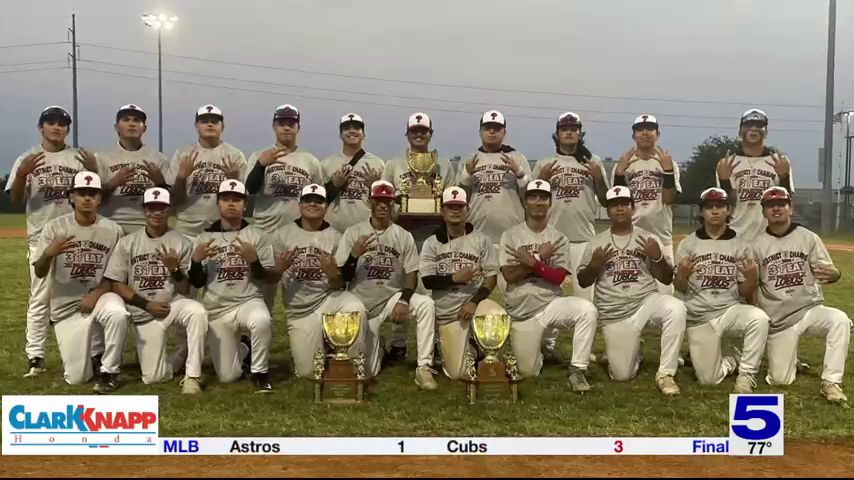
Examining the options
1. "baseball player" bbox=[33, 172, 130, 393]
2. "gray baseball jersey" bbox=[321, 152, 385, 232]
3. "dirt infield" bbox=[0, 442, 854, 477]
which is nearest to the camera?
"dirt infield" bbox=[0, 442, 854, 477]

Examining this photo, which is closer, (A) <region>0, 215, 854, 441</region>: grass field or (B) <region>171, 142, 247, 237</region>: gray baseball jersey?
(A) <region>0, 215, 854, 441</region>: grass field

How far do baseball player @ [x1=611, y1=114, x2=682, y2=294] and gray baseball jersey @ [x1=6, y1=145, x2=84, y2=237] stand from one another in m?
4.61

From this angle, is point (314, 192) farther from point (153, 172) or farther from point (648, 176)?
point (648, 176)

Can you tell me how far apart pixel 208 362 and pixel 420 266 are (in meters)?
2.03

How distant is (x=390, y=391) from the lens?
211 inches

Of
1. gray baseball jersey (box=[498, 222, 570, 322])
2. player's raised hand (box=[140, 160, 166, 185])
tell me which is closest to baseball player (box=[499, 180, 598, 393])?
gray baseball jersey (box=[498, 222, 570, 322])

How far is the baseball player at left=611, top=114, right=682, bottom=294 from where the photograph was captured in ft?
20.9

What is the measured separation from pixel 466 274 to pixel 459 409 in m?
1.10

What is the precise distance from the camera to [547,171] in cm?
635

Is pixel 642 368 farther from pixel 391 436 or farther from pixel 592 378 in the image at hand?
pixel 391 436

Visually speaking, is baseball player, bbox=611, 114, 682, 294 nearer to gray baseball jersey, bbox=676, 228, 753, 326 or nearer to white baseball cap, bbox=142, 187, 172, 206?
gray baseball jersey, bbox=676, 228, 753, 326

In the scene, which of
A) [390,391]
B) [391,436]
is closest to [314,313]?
[390,391]

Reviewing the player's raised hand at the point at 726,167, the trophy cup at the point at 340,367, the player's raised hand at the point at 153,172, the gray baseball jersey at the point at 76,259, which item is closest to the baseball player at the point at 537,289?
the trophy cup at the point at 340,367

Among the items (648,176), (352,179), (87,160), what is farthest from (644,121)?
(87,160)
